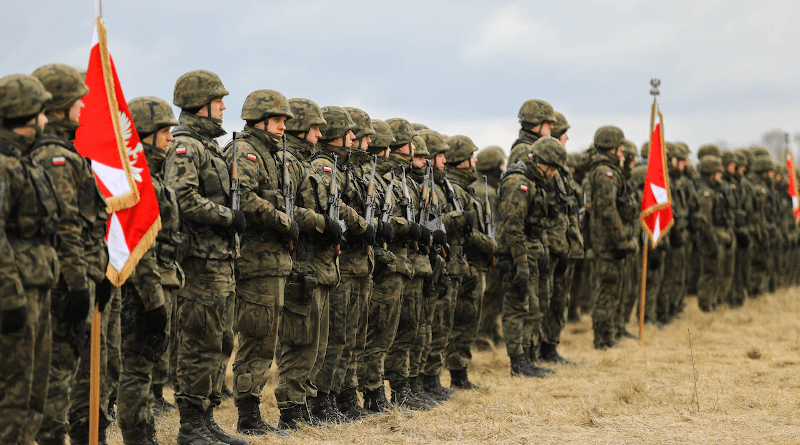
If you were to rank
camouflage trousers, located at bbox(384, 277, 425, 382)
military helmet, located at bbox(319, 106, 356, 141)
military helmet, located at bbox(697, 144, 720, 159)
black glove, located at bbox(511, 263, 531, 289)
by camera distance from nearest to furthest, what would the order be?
military helmet, located at bbox(319, 106, 356, 141) < camouflage trousers, located at bbox(384, 277, 425, 382) < black glove, located at bbox(511, 263, 531, 289) < military helmet, located at bbox(697, 144, 720, 159)

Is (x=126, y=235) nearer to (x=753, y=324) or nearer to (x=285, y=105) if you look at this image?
(x=285, y=105)

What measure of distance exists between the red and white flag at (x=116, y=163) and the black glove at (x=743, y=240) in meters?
14.9

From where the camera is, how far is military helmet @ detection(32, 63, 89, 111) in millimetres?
5535

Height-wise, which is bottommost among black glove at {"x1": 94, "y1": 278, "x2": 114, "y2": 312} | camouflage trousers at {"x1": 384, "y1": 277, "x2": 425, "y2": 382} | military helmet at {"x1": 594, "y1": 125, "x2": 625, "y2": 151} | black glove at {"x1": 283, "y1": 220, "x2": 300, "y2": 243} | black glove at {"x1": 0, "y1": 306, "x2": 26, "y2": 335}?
camouflage trousers at {"x1": 384, "y1": 277, "x2": 425, "y2": 382}

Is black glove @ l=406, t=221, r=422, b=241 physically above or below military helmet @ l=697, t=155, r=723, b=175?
below

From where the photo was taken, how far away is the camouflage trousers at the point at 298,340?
760 cm

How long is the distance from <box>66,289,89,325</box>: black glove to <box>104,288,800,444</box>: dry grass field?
→ 2.20 m

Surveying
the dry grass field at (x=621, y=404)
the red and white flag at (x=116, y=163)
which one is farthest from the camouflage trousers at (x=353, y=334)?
the red and white flag at (x=116, y=163)

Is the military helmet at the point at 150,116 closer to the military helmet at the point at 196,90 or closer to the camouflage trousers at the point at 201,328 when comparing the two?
the military helmet at the point at 196,90

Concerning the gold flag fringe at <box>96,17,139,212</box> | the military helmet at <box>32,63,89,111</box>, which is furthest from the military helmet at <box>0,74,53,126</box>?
the gold flag fringe at <box>96,17,139,212</box>

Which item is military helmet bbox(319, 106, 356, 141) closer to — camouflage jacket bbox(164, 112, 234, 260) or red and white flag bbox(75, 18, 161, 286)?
camouflage jacket bbox(164, 112, 234, 260)

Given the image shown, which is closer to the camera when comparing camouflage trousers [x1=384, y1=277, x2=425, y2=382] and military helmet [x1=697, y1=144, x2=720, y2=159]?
camouflage trousers [x1=384, y1=277, x2=425, y2=382]

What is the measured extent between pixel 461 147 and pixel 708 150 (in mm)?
10167

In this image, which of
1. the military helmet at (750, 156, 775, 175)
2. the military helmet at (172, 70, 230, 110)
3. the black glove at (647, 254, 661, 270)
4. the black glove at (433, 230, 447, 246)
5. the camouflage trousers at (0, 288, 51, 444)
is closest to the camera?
the camouflage trousers at (0, 288, 51, 444)
